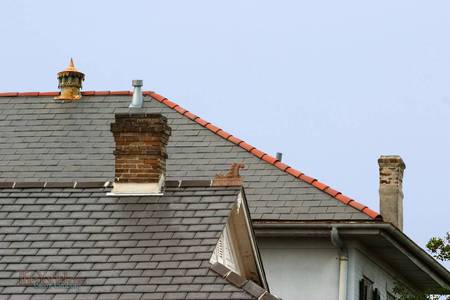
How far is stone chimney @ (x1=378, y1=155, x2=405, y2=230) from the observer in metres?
37.3

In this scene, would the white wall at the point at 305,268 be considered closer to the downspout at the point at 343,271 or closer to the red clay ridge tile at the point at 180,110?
the downspout at the point at 343,271

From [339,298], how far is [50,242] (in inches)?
461

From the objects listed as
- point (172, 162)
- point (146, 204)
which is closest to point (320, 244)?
point (172, 162)

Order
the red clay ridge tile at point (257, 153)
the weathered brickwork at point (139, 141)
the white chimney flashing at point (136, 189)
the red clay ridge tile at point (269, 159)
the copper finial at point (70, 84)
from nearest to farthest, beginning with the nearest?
the white chimney flashing at point (136, 189) → the weathered brickwork at point (139, 141) → the red clay ridge tile at point (269, 159) → the red clay ridge tile at point (257, 153) → the copper finial at point (70, 84)

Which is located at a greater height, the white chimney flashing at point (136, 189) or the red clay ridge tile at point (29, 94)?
the red clay ridge tile at point (29, 94)

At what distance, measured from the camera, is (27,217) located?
25188 mm

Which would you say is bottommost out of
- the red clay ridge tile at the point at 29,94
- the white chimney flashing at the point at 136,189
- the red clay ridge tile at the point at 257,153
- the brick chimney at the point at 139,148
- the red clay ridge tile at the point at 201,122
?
the white chimney flashing at the point at 136,189

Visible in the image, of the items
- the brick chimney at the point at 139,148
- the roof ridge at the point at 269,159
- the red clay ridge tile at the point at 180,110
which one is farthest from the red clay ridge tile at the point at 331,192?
the brick chimney at the point at 139,148

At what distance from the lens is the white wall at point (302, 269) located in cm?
3512

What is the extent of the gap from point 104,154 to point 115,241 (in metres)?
12.5

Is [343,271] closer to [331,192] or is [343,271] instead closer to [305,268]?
[305,268]

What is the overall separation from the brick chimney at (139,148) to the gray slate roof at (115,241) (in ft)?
1.59

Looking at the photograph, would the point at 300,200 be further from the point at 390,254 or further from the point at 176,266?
the point at 176,266

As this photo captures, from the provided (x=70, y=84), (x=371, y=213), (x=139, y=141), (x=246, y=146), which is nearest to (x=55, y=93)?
(x=70, y=84)
